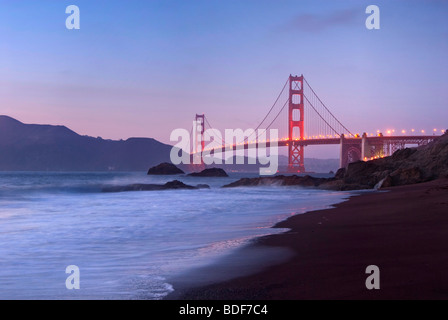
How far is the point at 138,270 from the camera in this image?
4047mm

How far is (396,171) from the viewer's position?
60.7 feet

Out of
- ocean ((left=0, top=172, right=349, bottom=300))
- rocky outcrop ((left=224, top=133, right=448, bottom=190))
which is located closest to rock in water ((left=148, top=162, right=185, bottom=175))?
rocky outcrop ((left=224, top=133, right=448, bottom=190))

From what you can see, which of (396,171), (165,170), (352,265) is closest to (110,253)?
(352,265)

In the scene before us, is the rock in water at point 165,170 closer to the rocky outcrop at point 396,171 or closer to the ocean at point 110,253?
the rocky outcrop at point 396,171

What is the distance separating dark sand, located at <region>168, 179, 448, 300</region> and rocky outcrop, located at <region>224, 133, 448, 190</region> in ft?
40.6

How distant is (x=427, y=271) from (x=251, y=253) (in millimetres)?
1852

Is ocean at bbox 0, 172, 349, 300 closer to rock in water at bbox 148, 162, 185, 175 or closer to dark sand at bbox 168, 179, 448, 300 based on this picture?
dark sand at bbox 168, 179, 448, 300

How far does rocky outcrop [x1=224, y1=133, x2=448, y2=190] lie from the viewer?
58.5ft

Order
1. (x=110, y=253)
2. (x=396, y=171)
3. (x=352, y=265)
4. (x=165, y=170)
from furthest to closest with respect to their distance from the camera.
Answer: (x=165, y=170), (x=396, y=171), (x=110, y=253), (x=352, y=265)

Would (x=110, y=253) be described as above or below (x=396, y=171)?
below

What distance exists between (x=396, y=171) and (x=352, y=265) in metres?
16.1

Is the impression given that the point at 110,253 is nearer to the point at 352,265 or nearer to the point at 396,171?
the point at 352,265

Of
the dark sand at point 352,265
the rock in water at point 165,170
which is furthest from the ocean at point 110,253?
the rock in water at point 165,170
